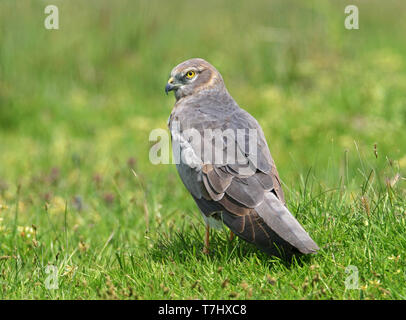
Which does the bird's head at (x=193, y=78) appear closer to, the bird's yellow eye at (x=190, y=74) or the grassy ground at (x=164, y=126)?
the bird's yellow eye at (x=190, y=74)

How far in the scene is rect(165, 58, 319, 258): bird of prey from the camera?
3.98m

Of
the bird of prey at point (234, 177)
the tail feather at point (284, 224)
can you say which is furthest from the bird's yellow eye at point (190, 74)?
the tail feather at point (284, 224)

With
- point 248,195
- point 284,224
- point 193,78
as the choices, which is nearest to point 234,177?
point 248,195

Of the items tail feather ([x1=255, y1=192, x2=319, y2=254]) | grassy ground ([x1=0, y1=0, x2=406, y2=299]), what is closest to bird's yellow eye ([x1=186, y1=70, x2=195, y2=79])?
grassy ground ([x1=0, y1=0, x2=406, y2=299])

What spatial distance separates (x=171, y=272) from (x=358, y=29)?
9.17m

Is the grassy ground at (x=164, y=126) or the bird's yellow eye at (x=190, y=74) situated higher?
the bird's yellow eye at (x=190, y=74)

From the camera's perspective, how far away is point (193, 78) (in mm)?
5484

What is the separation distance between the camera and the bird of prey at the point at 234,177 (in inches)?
157

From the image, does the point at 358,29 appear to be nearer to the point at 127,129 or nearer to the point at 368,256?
the point at 127,129

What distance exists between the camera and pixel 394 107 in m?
8.45

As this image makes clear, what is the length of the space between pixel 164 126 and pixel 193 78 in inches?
144

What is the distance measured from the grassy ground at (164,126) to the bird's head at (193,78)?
113cm

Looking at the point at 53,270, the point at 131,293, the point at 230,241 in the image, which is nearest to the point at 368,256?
the point at 230,241

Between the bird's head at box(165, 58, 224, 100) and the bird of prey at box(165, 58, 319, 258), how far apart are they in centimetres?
29
